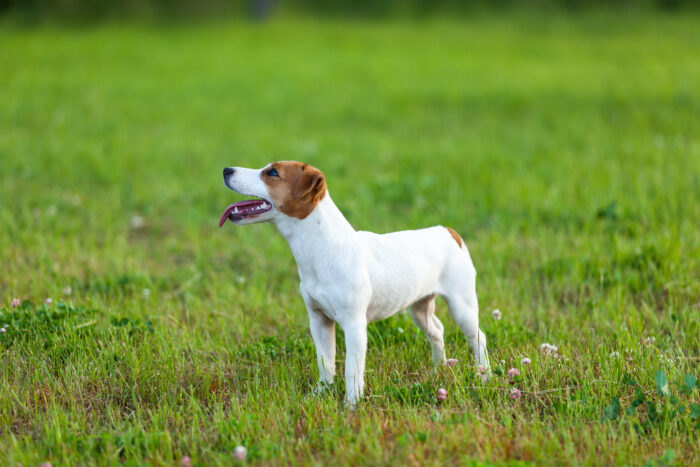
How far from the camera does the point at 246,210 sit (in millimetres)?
3506

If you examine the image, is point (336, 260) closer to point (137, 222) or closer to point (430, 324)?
point (430, 324)

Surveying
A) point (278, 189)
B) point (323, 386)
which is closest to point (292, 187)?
point (278, 189)

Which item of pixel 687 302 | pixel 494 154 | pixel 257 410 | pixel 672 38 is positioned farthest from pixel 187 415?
pixel 672 38

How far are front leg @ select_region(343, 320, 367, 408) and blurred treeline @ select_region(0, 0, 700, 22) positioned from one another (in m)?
24.6

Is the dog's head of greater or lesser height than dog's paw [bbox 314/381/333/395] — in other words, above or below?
above

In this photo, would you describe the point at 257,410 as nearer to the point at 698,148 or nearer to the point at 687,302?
the point at 687,302

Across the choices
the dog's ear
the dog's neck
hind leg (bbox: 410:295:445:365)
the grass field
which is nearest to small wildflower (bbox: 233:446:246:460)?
the grass field

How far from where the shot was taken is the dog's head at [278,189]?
3.44 meters

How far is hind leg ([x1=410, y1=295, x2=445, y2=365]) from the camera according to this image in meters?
4.04

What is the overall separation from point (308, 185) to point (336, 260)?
41 centimetres

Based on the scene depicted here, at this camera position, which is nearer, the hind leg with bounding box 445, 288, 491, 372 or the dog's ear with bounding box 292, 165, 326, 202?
the dog's ear with bounding box 292, 165, 326, 202

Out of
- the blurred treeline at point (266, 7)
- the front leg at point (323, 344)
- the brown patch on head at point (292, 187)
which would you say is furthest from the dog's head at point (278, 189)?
the blurred treeline at point (266, 7)

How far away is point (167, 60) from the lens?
17.2 m

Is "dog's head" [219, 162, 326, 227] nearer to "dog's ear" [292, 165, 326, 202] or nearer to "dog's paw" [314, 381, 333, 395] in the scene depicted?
"dog's ear" [292, 165, 326, 202]
